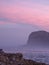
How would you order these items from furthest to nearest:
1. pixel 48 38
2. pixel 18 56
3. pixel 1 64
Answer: pixel 48 38 → pixel 18 56 → pixel 1 64

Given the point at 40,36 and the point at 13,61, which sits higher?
the point at 40,36

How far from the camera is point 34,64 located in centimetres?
3497

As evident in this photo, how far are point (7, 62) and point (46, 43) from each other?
142m

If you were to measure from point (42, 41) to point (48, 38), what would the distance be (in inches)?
494

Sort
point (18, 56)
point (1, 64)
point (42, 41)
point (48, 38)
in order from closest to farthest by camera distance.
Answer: point (1, 64) < point (18, 56) < point (48, 38) < point (42, 41)

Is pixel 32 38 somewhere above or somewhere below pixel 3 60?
above

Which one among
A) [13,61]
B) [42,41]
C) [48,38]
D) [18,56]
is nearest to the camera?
[13,61]

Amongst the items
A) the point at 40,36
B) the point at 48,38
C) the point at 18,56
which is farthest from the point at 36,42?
the point at 18,56

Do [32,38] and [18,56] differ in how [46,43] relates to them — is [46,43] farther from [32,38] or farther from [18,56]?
[18,56]

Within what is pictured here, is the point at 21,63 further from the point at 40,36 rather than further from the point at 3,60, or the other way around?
the point at 40,36

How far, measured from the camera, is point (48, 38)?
170 m

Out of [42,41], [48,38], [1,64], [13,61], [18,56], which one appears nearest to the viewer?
[1,64]

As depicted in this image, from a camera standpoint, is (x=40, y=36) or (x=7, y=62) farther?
(x=40, y=36)

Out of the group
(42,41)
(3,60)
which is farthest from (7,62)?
(42,41)
